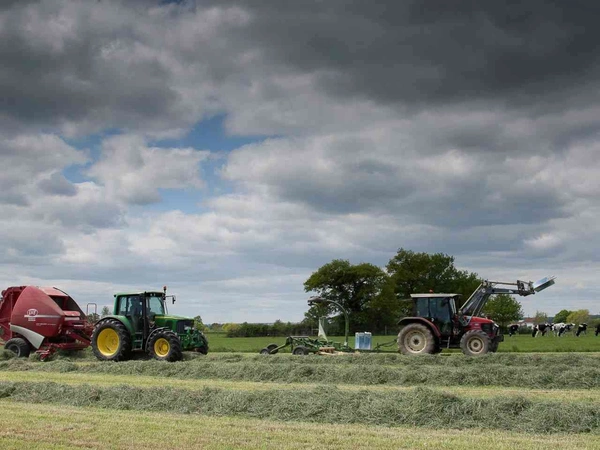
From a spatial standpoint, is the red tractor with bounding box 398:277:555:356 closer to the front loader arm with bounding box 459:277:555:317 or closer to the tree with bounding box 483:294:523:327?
the front loader arm with bounding box 459:277:555:317

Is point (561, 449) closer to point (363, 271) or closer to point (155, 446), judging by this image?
point (155, 446)

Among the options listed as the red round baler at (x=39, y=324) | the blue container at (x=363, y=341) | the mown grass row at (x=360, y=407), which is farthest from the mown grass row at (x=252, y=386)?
the blue container at (x=363, y=341)

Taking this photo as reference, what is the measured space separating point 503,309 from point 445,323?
59.1 m

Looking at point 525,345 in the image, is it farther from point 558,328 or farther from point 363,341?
point 558,328

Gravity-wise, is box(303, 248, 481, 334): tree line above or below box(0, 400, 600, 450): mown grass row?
above

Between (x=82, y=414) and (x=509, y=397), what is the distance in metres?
6.42

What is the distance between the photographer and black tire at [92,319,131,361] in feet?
64.2

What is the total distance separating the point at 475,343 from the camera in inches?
816

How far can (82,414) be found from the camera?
982 centimetres

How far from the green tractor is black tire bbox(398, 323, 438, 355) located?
6.68 m

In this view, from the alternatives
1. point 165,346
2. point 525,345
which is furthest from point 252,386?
point 525,345

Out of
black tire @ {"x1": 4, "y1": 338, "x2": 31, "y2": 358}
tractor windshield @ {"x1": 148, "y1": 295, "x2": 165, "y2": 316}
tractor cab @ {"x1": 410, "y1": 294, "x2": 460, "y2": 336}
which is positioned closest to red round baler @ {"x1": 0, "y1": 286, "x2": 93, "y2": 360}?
black tire @ {"x1": 4, "y1": 338, "x2": 31, "y2": 358}

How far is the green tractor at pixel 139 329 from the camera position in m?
19.5

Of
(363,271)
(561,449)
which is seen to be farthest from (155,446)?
(363,271)
